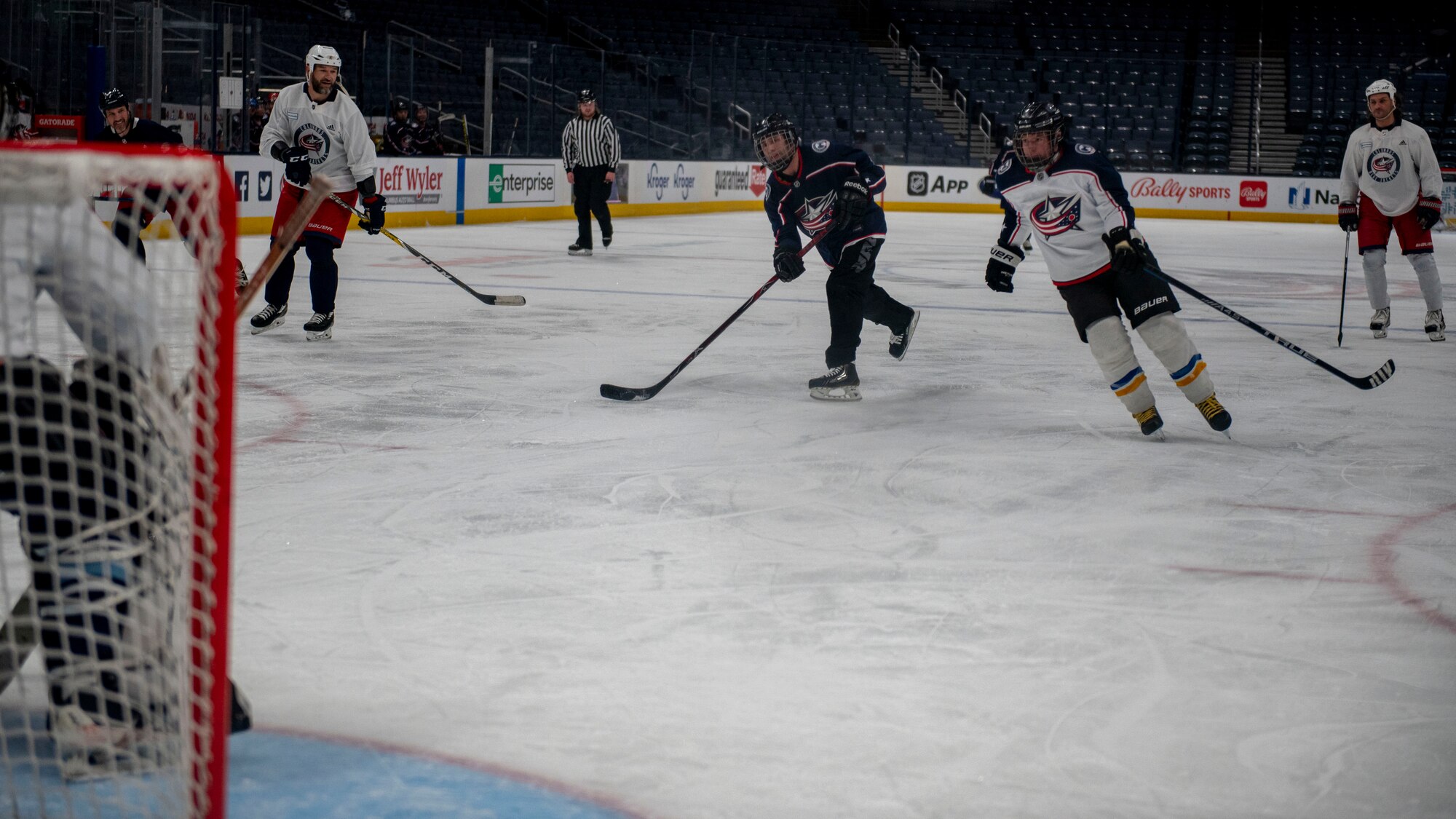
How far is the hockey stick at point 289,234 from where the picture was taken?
1635mm

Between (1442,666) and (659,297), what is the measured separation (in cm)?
614

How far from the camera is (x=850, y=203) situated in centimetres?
491

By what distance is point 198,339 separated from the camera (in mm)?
1554

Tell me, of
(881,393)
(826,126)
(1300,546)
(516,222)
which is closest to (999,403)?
(881,393)

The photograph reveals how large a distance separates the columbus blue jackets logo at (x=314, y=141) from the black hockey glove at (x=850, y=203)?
2.28m

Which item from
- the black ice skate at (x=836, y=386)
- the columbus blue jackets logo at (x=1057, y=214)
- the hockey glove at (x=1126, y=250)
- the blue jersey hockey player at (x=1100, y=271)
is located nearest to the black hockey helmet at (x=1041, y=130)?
the blue jersey hockey player at (x=1100, y=271)

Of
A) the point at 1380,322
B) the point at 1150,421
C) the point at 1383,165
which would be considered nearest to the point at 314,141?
the point at 1150,421

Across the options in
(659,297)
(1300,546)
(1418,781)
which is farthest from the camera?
(659,297)

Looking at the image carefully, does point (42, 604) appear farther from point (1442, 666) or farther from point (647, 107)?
point (647, 107)

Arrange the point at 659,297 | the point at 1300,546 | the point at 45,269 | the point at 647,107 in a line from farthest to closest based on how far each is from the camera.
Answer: the point at 647,107
the point at 659,297
the point at 1300,546
the point at 45,269

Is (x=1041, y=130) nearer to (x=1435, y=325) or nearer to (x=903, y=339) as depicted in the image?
(x=903, y=339)

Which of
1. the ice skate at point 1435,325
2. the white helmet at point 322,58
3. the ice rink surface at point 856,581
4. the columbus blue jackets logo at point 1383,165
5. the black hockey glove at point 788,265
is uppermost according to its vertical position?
the white helmet at point 322,58

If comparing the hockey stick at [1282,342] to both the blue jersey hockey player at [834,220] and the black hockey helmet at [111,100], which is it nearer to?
the blue jersey hockey player at [834,220]

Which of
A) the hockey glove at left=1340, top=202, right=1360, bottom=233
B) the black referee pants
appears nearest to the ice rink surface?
the hockey glove at left=1340, top=202, right=1360, bottom=233
